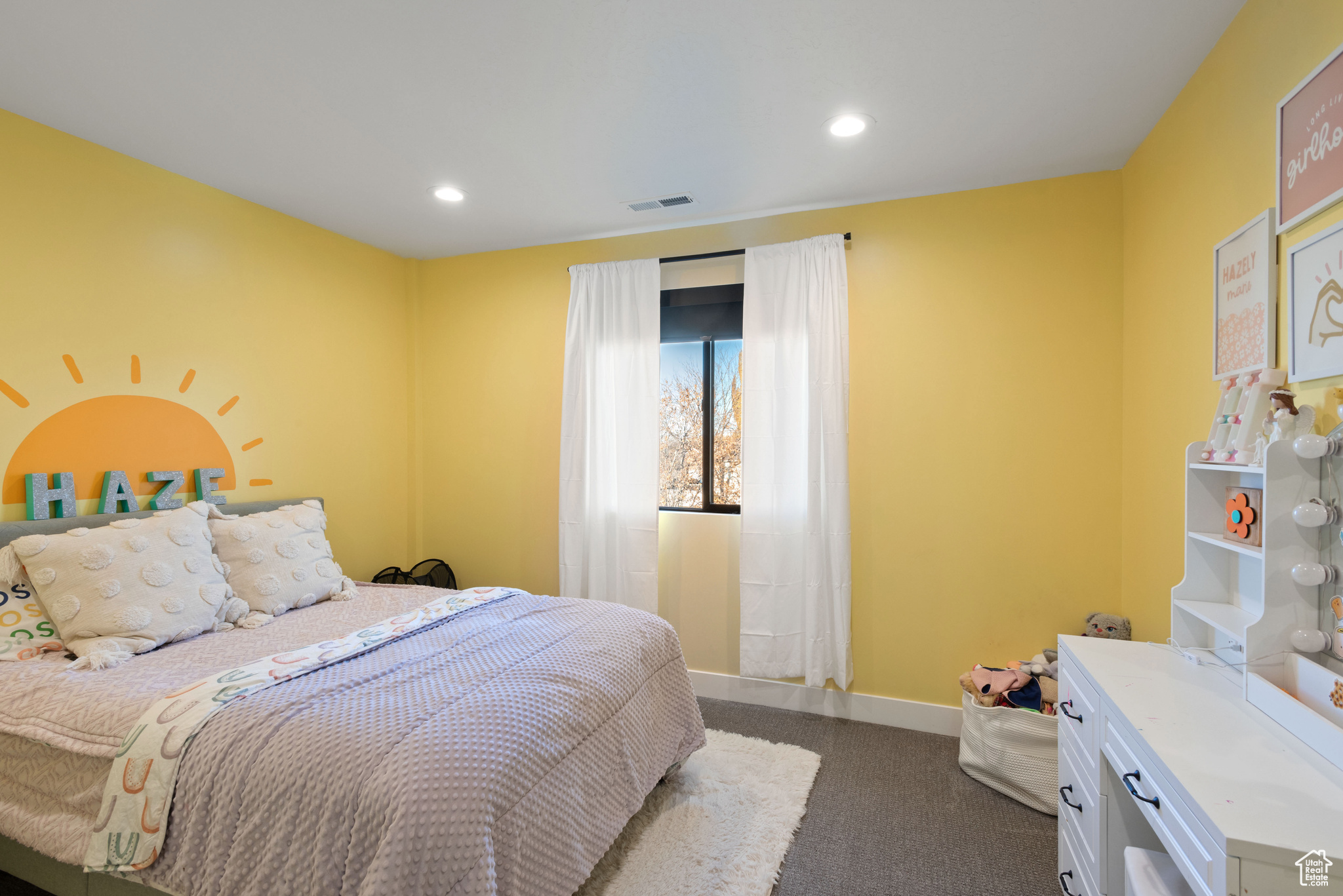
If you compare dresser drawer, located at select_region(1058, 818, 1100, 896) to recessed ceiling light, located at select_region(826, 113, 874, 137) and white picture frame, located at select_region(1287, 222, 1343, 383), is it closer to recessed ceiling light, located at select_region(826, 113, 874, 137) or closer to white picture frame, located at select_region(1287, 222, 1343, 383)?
white picture frame, located at select_region(1287, 222, 1343, 383)

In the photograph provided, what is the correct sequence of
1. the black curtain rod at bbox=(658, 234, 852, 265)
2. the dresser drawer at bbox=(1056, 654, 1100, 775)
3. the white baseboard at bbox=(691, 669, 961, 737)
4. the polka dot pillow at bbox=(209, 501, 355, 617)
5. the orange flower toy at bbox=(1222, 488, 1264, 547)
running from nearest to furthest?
the orange flower toy at bbox=(1222, 488, 1264, 547)
the dresser drawer at bbox=(1056, 654, 1100, 775)
the polka dot pillow at bbox=(209, 501, 355, 617)
the white baseboard at bbox=(691, 669, 961, 737)
the black curtain rod at bbox=(658, 234, 852, 265)

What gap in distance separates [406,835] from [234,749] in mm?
567

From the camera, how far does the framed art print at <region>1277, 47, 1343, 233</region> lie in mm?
1367

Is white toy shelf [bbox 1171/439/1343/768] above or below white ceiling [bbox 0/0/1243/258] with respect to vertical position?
below

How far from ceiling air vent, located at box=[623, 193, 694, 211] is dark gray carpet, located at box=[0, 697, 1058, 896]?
262 cm

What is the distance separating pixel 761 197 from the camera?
3104 millimetres

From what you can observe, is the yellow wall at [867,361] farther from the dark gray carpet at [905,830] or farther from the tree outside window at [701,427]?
the dark gray carpet at [905,830]

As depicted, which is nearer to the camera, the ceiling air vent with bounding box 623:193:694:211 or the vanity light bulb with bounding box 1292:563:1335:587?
the vanity light bulb with bounding box 1292:563:1335:587

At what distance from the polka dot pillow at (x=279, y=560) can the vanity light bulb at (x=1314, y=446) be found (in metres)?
3.30

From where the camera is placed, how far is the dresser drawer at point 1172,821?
1.04m

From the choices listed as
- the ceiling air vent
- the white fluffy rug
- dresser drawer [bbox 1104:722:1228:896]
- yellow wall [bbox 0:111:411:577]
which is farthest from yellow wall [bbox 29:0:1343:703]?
dresser drawer [bbox 1104:722:1228:896]

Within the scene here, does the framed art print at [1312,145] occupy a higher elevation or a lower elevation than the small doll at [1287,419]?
higher

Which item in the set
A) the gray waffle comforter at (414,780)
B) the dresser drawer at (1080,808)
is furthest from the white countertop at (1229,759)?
the gray waffle comforter at (414,780)

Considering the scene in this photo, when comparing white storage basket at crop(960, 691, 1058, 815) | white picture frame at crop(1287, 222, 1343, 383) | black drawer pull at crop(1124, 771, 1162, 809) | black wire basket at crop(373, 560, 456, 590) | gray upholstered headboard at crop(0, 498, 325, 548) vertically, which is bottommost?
white storage basket at crop(960, 691, 1058, 815)
